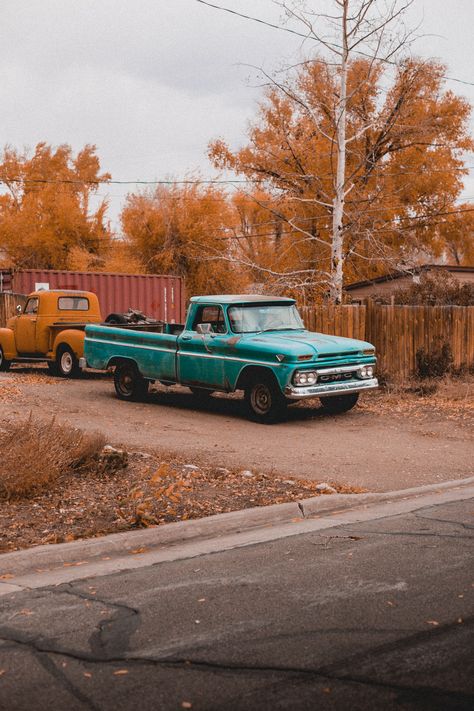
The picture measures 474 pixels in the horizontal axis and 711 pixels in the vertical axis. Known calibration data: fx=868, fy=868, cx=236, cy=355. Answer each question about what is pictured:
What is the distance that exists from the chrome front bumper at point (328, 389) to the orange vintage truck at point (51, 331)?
8325 millimetres

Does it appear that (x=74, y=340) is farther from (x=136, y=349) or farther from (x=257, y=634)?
(x=257, y=634)

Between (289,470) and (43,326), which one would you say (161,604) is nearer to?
(289,470)

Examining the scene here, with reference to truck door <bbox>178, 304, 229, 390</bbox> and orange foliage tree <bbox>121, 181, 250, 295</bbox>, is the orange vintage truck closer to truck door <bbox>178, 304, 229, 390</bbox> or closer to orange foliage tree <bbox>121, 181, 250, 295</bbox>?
truck door <bbox>178, 304, 229, 390</bbox>

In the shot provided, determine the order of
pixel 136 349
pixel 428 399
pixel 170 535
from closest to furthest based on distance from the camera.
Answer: pixel 170 535, pixel 136 349, pixel 428 399

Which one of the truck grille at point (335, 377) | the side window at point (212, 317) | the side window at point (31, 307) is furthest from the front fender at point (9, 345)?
the truck grille at point (335, 377)

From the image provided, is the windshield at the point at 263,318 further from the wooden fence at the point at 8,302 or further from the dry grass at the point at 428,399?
the wooden fence at the point at 8,302

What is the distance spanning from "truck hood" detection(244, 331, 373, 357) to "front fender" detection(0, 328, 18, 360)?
9.61m

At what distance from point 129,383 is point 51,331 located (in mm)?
5609

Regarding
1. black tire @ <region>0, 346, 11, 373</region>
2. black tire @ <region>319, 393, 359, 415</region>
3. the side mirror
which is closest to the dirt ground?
black tire @ <region>319, 393, 359, 415</region>

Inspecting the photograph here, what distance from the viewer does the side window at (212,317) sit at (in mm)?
14742

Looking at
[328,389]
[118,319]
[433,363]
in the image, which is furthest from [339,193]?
[328,389]

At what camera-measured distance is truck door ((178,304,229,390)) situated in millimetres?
14453

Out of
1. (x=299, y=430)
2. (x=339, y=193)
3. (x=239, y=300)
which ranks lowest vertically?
(x=299, y=430)

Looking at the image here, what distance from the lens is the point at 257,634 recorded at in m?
4.68
